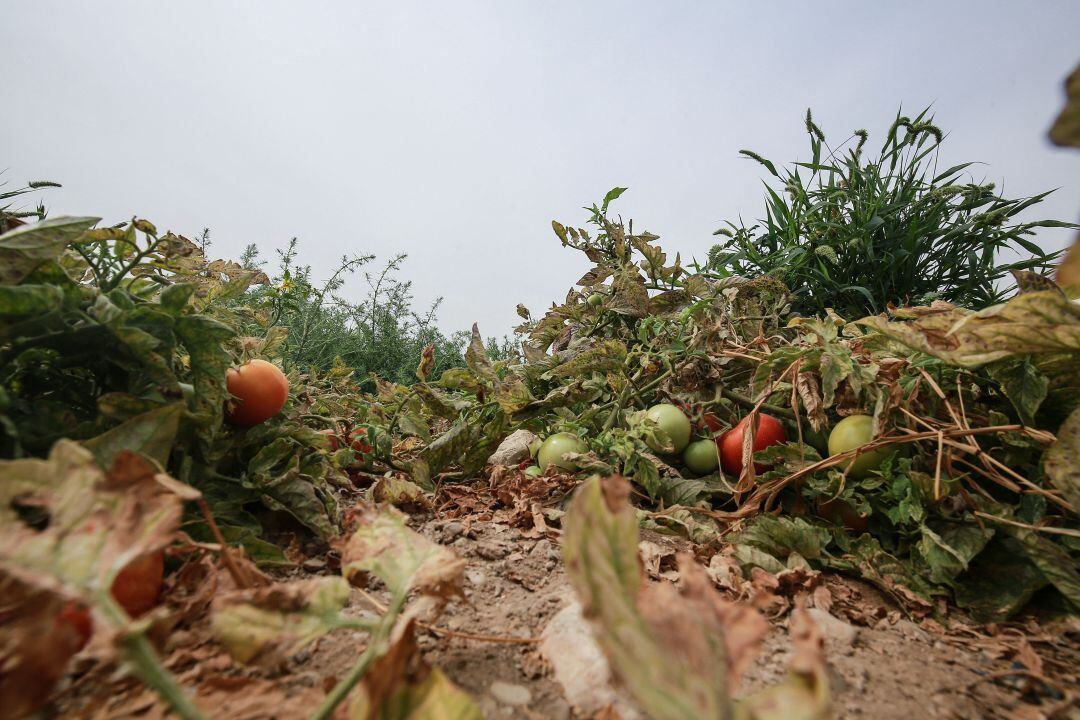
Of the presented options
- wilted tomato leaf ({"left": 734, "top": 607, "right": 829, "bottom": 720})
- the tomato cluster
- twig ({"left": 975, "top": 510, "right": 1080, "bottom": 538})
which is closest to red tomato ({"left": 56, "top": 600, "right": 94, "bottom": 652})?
the tomato cluster

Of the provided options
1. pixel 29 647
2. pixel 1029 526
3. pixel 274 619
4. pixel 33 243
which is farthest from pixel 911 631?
pixel 33 243

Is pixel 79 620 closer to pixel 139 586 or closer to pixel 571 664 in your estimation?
pixel 139 586

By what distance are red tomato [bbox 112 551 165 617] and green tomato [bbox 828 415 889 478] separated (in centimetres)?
113

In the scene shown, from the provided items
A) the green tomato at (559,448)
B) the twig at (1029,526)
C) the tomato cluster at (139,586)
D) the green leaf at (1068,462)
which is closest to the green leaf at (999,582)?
the twig at (1029,526)

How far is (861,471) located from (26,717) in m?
1.24

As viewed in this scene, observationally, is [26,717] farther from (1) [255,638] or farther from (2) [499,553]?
(2) [499,553]

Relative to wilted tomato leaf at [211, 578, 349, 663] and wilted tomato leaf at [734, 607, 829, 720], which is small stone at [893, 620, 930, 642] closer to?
wilted tomato leaf at [734, 607, 829, 720]

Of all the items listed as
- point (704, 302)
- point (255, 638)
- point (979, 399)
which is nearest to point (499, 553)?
point (255, 638)

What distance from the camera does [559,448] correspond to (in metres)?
1.40

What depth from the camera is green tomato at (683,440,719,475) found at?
136 cm

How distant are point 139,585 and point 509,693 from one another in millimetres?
422

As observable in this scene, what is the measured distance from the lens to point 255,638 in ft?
1.39

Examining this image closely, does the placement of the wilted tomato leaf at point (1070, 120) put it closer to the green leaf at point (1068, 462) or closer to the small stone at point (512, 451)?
the green leaf at point (1068, 462)

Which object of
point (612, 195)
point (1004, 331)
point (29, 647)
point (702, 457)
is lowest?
point (29, 647)
